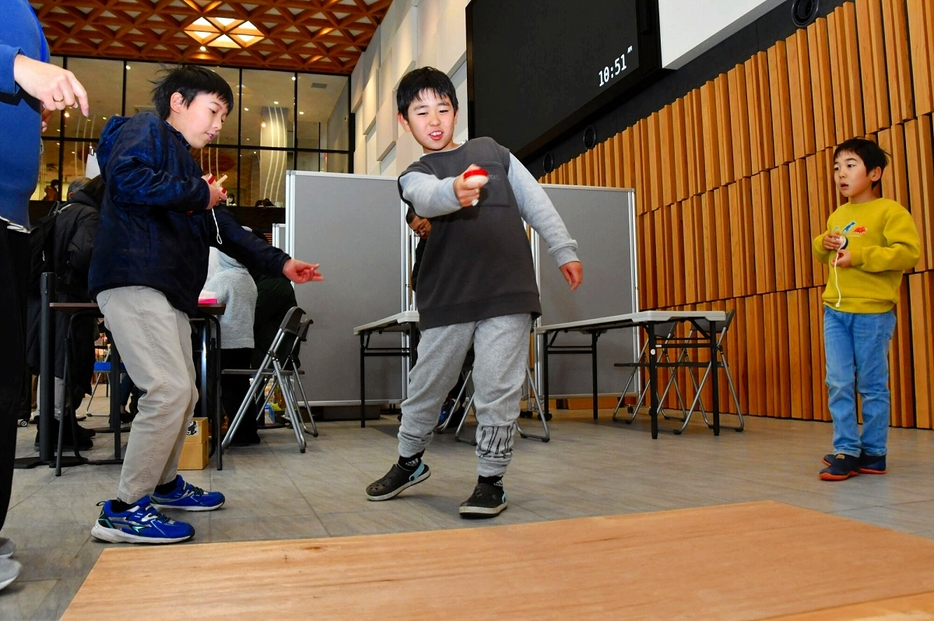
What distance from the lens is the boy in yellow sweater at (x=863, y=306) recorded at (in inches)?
104

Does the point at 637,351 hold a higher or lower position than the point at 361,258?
lower

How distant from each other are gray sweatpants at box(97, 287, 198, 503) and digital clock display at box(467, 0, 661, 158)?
495cm

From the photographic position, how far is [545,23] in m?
7.12

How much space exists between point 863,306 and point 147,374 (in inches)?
96.4

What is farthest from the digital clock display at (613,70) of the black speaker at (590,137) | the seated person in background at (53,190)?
the seated person in background at (53,190)

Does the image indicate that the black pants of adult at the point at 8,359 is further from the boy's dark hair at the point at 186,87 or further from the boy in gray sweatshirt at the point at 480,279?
the boy in gray sweatshirt at the point at 480,279

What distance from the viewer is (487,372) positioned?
7.02 ft

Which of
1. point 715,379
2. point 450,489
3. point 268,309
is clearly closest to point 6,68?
point 450,489

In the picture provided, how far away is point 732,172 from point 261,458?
4.07 meters

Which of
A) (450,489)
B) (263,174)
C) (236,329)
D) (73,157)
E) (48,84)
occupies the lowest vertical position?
(450,489)

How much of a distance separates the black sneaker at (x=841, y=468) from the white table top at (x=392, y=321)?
219 centimetres

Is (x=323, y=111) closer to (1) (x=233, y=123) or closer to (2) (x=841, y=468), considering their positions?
(1) (x=233, y=123)

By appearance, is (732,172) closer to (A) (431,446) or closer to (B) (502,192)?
(A) (431,446)

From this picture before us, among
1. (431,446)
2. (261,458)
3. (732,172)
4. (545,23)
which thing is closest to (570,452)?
(431,446)
